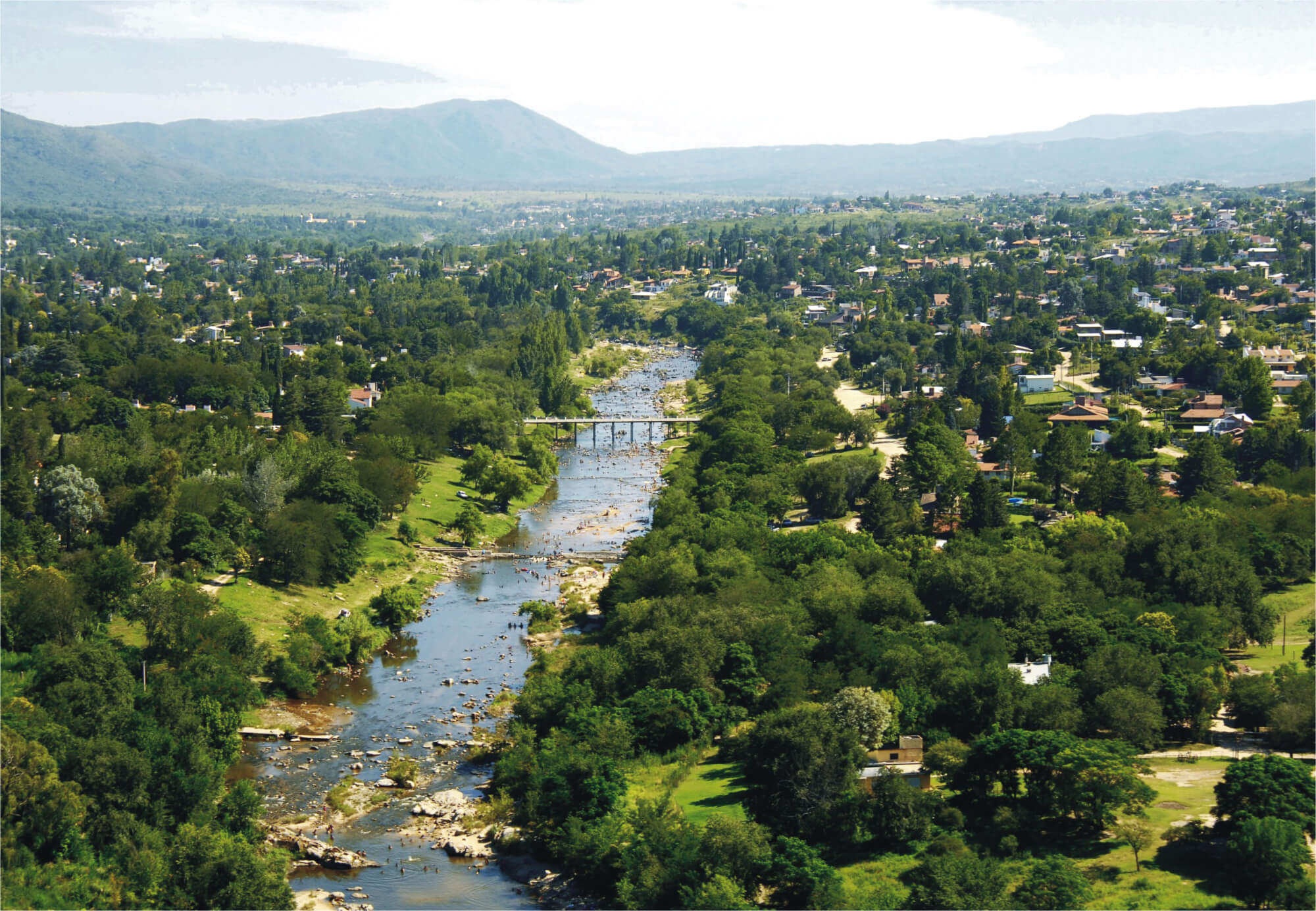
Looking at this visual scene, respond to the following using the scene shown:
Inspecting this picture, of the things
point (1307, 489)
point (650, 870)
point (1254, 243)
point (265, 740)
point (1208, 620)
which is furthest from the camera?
point (1254, 243)

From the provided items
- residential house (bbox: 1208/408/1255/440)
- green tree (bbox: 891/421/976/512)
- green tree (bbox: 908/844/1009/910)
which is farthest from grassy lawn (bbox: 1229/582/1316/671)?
residential house (bbox: 1208/408/1255/440)

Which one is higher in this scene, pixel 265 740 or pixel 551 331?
pixel 551 331

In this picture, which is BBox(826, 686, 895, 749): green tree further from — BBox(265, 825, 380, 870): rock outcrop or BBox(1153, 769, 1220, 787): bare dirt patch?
BBox(265, 825, 380, 870): rock outcrop

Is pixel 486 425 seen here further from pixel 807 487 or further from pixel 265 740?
pixel 265 740

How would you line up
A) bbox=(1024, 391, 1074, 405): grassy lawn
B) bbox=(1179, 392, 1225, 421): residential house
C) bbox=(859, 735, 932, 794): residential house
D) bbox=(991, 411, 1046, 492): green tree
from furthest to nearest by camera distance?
bbox=(1024, 391, 1074, 405): grassy lawn
bbox=(1179, 392, 1225, 421): residential house
bbox=(991, 411, 1046, 492): green tree
bbox=(859, 735, 932, 794): residential house

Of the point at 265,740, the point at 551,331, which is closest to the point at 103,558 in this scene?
the point at 265,740

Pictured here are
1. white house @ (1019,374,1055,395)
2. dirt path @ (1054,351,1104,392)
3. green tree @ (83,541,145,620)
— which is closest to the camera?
green tree @ (83,541,145,620)

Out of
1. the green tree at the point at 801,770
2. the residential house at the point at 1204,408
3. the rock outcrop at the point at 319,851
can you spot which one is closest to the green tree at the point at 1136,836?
the green tree at the point at 801,770
